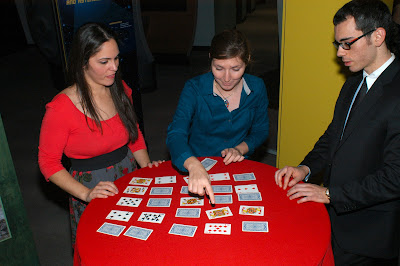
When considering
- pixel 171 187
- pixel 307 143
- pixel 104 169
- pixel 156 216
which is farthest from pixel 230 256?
pixel 307 143

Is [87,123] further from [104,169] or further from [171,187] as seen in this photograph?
[171,187]

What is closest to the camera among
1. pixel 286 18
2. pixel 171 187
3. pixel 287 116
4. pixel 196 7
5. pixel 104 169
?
pixel 171 187

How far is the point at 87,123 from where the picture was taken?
2.44 metres

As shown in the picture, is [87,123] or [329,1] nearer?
[87,123]

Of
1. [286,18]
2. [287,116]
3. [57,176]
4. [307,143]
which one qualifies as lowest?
[307,143]

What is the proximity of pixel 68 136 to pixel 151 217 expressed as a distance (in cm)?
78

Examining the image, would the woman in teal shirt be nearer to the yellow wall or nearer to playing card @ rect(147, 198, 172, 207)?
playing card @ rect(147, 198, 172, 207)

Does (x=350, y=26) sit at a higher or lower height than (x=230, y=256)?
higher

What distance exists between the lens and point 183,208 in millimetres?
2180

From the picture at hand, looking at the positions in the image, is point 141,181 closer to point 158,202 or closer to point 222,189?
point 158,202

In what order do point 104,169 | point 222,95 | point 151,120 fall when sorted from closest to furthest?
point 104,169 < point 222,95 < point 151,120

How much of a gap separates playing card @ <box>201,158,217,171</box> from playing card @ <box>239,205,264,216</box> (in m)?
0.51

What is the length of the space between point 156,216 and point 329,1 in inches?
97.4

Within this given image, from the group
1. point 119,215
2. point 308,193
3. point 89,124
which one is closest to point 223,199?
point 308,193
